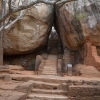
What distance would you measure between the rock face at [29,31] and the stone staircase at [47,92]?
7046mm

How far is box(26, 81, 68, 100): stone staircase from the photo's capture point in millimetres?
7281

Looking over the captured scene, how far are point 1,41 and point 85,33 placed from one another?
6.51m

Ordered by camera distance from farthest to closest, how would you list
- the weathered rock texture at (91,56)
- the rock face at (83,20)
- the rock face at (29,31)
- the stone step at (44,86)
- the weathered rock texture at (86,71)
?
the rock face at (29,31) → the rock face at (83,20) → the weathered rock texture at (91,56) → the weathered rock texture at (86,71) → the stone step at (44,86)

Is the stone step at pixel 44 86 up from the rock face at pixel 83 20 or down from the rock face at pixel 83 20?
down

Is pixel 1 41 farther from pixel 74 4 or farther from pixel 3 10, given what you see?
pixel 74 4

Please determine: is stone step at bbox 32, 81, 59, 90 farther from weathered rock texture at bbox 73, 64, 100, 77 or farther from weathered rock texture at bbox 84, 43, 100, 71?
weathered rock texture at bbox 84, 43, 100, 71

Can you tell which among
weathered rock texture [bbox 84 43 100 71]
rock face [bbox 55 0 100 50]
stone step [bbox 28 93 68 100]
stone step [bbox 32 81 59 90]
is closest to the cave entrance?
rock face [bbox 55 0 100 50]

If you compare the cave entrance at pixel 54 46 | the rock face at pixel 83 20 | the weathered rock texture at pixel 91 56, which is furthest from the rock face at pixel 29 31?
the weathered rock texture at pixel 91 56

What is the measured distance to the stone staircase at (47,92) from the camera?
7281 mm

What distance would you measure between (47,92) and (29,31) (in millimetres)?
8056

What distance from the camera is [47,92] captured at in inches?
317

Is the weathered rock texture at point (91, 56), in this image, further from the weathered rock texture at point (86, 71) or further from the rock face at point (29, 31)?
the rock face at point (29, 31)

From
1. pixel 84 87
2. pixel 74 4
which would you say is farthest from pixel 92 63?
pixel 84 87

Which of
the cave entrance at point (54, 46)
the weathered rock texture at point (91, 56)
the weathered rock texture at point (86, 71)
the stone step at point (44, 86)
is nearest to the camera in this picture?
the stone step at point (44, 86)
